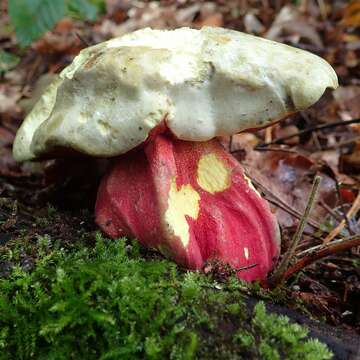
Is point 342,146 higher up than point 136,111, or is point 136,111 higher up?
point 136,111

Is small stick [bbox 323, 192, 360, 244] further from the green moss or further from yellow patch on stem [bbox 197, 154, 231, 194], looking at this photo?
the green moss

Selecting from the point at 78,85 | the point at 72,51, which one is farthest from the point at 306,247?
the point at 72,51

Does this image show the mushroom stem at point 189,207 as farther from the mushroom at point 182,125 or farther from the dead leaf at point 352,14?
the dead leaf at point 352,14

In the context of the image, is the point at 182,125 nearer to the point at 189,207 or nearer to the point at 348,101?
the point at 189,207

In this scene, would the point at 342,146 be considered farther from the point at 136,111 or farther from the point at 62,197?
the point at 136,111

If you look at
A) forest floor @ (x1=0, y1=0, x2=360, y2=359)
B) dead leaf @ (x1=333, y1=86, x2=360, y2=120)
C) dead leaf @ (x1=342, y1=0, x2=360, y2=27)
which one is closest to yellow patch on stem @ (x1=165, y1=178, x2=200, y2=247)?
forest floor @ (x1=0, y1=0, x2=360, y2=359)

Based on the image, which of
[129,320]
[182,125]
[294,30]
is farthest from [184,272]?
[294,30]

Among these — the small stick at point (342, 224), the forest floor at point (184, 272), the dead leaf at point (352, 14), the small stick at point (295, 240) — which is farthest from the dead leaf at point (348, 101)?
the small stick at point (295, 240)
